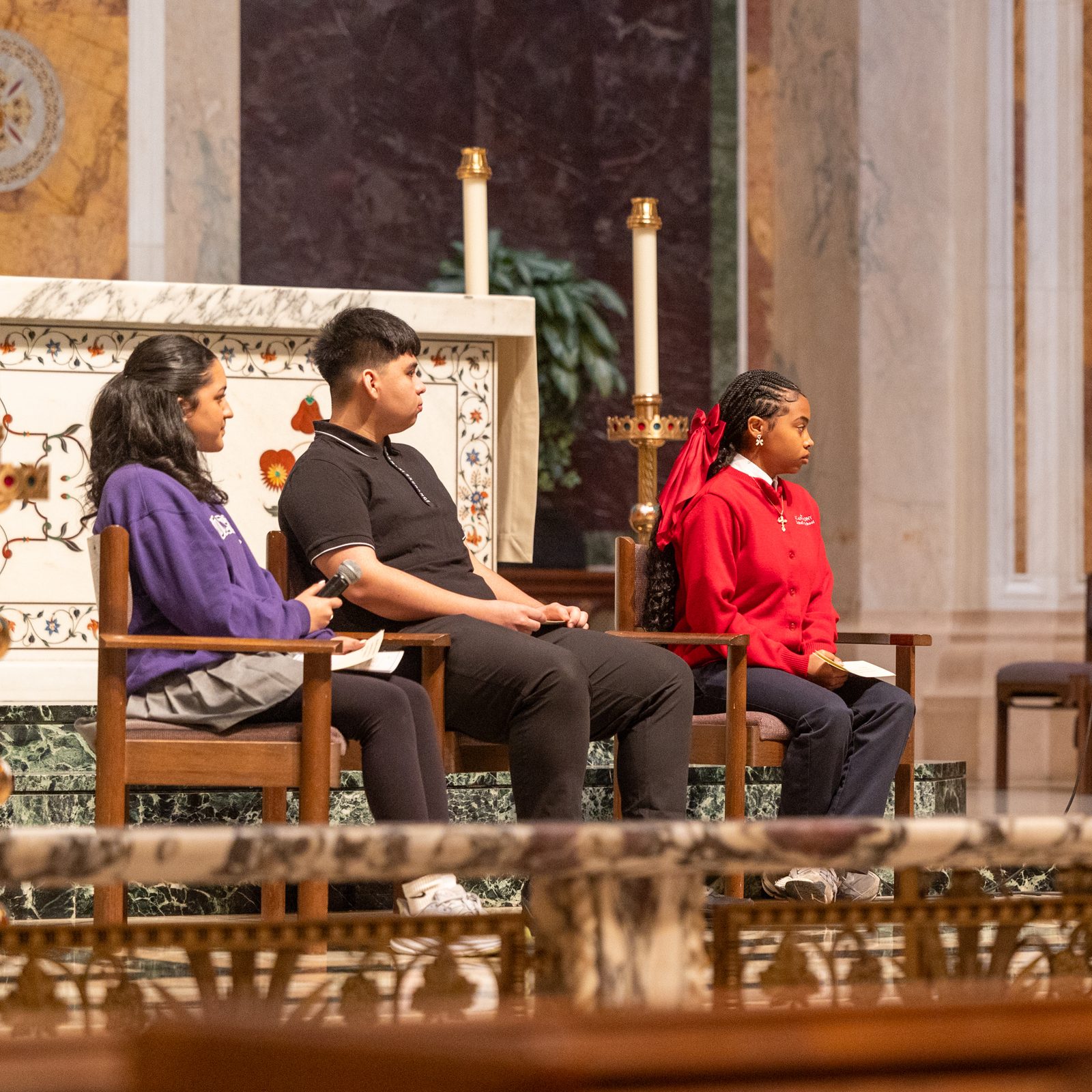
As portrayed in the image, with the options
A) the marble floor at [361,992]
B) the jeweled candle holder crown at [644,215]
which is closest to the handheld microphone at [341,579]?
the jeweled candle holder crown at [644,215]

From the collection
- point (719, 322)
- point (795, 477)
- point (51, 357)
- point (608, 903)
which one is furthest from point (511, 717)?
point (719, 322)

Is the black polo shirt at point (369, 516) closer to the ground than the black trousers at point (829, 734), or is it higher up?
higher up

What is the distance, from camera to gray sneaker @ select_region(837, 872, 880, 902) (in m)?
3.96

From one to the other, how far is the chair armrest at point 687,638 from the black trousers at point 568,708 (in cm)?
12

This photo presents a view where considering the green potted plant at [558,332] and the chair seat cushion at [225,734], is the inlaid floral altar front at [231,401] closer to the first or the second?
the chair seat cushion at [225,734]

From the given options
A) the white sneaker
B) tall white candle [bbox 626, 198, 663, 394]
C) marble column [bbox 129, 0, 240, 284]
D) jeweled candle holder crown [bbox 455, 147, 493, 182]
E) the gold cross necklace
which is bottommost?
the white sneaker

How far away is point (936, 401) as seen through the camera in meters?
7.84

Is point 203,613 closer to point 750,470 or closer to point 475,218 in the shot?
point 750,470

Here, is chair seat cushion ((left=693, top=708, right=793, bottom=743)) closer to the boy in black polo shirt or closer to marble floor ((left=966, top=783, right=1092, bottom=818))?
the boy in black polo shirt

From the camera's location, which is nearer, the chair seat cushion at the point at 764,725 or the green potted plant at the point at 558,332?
the chair seat cushion at the point at 764,725

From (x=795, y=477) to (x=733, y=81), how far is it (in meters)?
2.41

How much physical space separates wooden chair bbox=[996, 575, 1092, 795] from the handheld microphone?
382 cm

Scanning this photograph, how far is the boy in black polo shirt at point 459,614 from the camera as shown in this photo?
357cm

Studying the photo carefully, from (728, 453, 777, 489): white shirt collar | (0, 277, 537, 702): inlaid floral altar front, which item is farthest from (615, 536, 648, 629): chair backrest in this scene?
(0, 277, 537, 702): inlaid floral altar front
